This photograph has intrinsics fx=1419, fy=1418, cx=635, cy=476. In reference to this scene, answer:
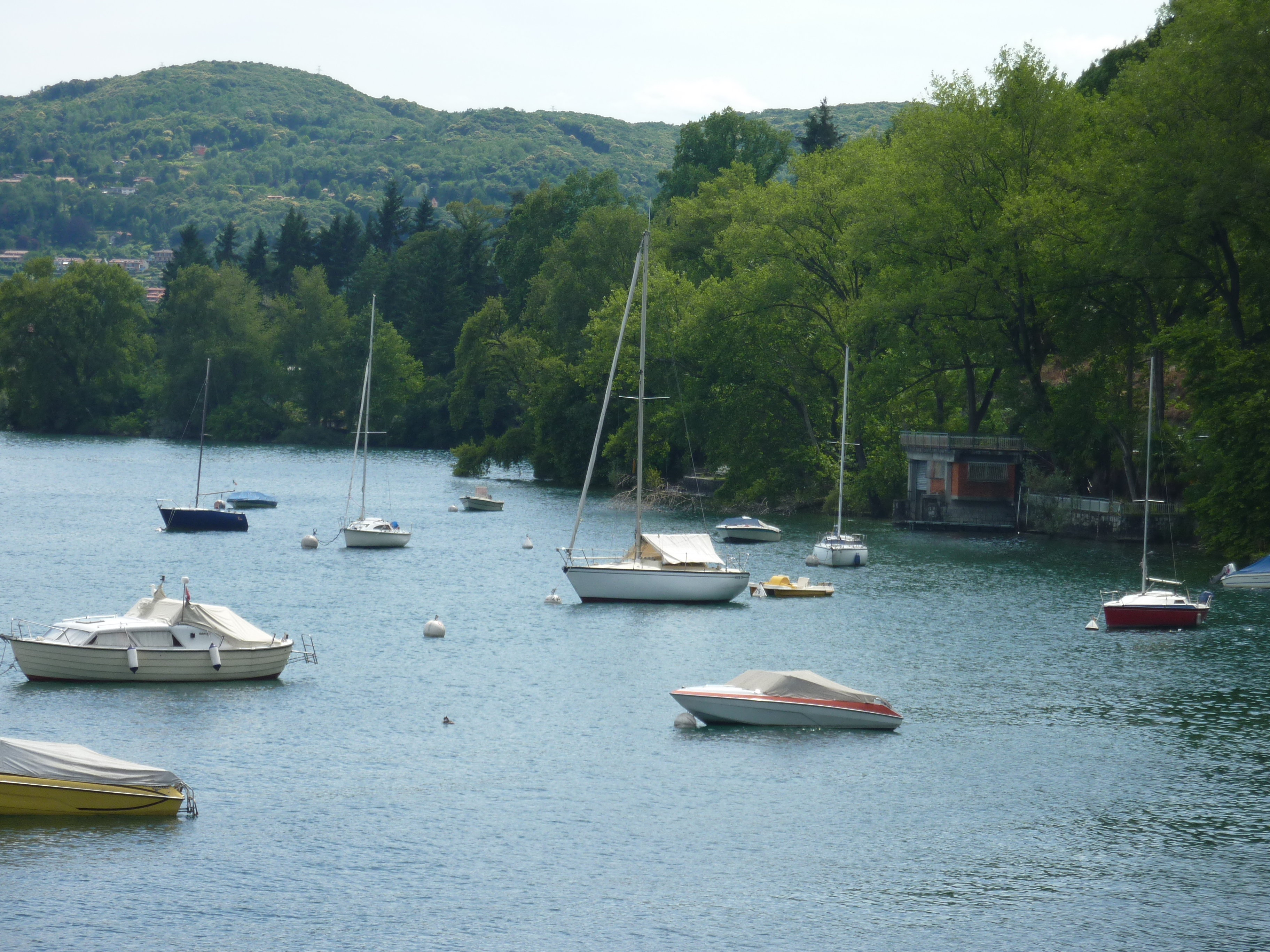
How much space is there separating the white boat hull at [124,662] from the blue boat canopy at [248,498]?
6388 cm

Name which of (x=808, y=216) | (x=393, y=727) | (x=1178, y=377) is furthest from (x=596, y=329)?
(x=393, y=727)

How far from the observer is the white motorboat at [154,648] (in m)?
42.9

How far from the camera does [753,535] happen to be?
87.9 m

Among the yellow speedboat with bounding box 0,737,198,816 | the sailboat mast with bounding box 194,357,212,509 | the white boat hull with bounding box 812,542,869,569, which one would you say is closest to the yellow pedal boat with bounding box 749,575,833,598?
the white boat hull with bounding box 812,542,869,569

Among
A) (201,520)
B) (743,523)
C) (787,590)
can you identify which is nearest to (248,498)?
(201,520)

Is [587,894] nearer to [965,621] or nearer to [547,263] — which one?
[965,621]

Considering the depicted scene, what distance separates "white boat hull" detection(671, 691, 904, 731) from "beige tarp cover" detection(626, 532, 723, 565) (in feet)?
72.6

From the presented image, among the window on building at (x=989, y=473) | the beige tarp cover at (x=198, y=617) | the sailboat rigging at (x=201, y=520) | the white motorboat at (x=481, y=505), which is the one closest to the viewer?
the beige tarp cover at (x=198, y=617)

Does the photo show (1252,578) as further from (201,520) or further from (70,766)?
(201,520)

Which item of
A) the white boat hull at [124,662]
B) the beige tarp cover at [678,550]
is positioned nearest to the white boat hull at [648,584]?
the beige tarp cover at [678,550]

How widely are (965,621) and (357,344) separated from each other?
136m

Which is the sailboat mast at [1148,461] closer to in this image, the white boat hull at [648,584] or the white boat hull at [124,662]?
the white boat hull at [648,584]

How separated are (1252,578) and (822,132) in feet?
361

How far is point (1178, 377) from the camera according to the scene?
94.6 metres
